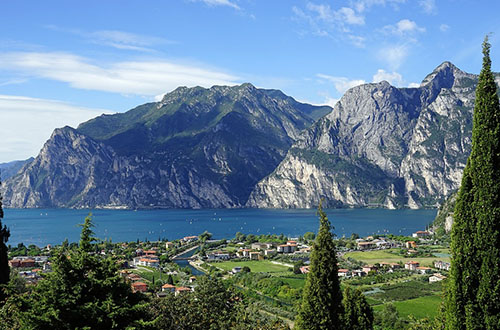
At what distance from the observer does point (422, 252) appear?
83.3 metres

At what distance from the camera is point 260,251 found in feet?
296

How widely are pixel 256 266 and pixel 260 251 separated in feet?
53.1

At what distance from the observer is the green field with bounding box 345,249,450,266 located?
7438cm

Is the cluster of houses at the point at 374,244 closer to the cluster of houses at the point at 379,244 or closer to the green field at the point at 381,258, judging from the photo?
the cluster of houses at the point at 379,244

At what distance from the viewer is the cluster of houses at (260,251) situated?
281ft

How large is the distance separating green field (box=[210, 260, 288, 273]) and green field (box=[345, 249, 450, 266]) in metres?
15.6

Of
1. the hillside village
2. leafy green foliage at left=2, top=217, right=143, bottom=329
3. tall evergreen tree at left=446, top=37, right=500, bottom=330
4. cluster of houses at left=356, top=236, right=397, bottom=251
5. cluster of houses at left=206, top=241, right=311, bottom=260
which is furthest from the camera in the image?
cluster of houses at left=356, top=236, right=397, bottom=251

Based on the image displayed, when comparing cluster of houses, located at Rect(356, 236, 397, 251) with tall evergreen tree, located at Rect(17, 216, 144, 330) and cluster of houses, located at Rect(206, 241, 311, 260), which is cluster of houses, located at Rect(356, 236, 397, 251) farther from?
tall evergreen tree, located at Rect(17, 216, 144, 330)

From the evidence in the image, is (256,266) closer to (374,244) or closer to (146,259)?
(146,259)

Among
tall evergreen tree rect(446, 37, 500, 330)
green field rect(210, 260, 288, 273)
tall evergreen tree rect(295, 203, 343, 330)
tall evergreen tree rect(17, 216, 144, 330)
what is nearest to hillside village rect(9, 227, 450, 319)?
green field rect(210, 260, 288, 273)

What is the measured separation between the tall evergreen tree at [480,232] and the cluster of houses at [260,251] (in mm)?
78221

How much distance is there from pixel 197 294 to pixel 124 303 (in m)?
14.6

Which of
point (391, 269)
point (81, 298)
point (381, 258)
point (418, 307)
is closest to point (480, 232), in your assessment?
point (81, 298)

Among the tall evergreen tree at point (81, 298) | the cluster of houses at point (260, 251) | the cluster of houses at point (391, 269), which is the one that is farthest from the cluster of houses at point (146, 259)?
the tall evergreen tree at point (81, 298)
